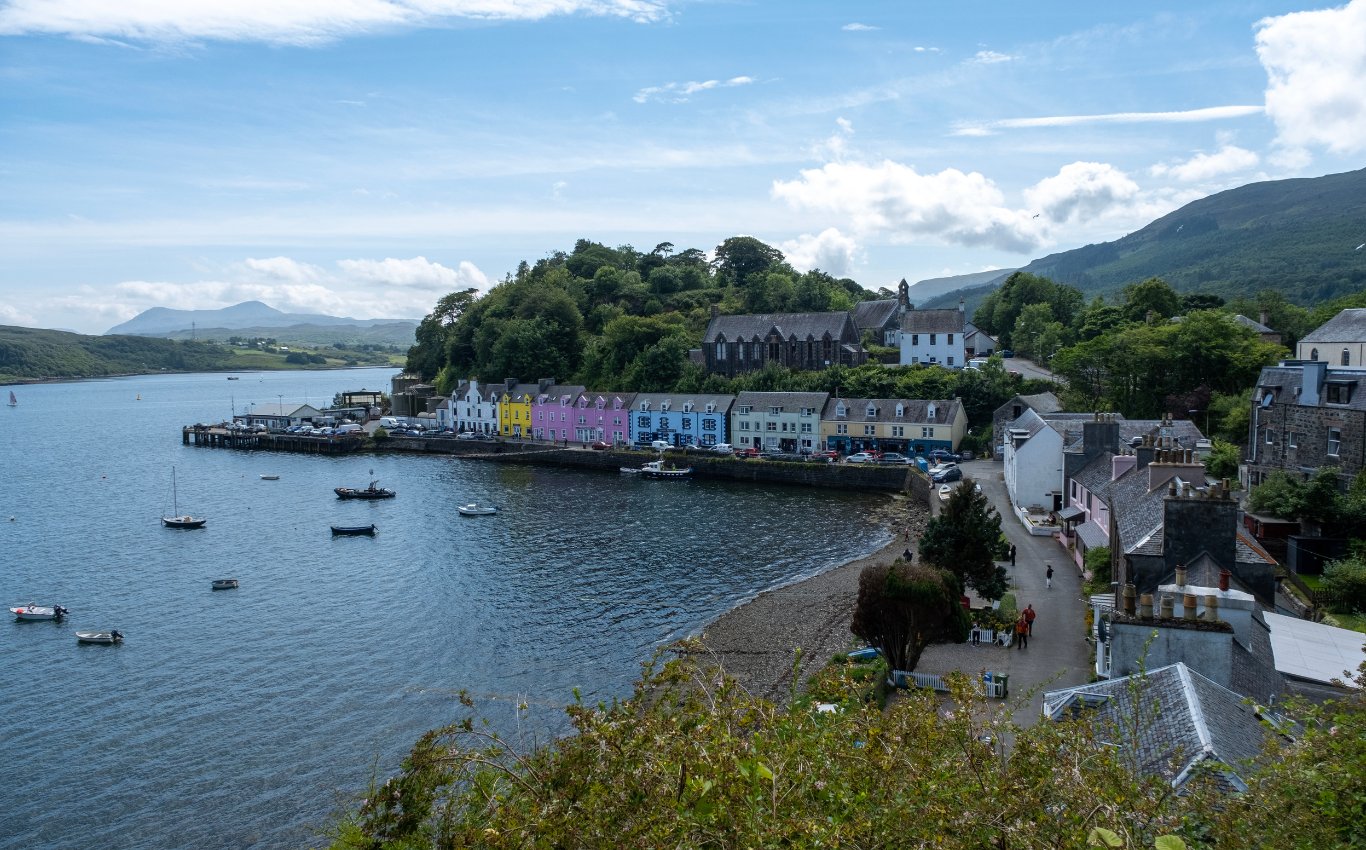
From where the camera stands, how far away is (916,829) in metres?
5.86

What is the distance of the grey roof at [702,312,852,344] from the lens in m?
A: 80.2

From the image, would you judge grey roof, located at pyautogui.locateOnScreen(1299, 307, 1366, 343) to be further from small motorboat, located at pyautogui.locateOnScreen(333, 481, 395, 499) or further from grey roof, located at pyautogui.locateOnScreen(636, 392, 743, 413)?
small motorboat, located at pyautogui.locateOnScreen(333, 481, 395, 499)

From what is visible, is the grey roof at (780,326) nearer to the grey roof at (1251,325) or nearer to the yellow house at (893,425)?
the yellow house at (893,425)

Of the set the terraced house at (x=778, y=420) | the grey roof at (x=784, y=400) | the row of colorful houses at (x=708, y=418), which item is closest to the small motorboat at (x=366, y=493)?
the row of colorful houses at (x=708, y=418)

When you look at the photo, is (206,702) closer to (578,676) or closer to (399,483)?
(578,676)

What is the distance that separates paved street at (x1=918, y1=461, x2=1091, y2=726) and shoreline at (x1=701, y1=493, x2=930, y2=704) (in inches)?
157

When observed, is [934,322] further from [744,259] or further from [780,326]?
[744,259]

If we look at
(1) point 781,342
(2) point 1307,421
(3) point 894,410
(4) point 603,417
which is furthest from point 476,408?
(2) point 1307,421

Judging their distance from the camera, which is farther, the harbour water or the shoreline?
the shoreline

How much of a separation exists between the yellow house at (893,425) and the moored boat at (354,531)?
1319 inches

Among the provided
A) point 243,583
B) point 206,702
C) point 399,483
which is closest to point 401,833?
point 206,702

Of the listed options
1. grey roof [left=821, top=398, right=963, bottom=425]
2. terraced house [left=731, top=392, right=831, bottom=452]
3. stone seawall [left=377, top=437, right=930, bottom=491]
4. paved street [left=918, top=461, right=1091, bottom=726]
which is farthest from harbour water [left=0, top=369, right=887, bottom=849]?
grey roof [left=821, top=398, right=963, bottom=425]

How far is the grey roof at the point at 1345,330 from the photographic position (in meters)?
45.8

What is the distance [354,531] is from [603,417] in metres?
32.1
